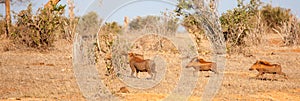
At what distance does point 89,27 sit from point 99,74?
10.2 feet

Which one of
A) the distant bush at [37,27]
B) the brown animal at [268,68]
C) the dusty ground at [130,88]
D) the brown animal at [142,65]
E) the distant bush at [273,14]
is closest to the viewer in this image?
the dusty ground at [130,88]

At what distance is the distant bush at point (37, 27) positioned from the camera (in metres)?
18.1

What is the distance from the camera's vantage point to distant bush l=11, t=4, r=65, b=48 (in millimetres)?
18109

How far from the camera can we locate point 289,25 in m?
24.3

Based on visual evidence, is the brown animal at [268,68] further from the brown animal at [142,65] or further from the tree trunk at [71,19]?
the tree trunk at [71,19]

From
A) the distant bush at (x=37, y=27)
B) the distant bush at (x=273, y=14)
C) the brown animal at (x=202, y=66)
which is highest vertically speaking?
the distant bush at (x=273, y=14)

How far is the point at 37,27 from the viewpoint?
1822cm

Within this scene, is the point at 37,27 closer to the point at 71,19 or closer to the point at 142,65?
the point at 71,19

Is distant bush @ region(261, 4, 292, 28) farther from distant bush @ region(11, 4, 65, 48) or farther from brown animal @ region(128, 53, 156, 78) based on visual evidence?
brown animal @ region(128, 53, 156, 78)

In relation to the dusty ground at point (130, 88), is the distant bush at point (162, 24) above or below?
above

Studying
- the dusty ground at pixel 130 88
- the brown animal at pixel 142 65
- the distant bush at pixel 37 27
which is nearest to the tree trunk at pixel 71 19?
the distant bush at pixel 37 27

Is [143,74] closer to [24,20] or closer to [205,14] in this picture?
[205,14]

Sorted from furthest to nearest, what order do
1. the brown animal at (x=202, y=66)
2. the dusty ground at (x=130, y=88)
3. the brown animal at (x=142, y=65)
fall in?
the brown animal at (x=202, y=66)
the brown animal at (x=142, y=65)
the dusty ground at (x=130, y=88)

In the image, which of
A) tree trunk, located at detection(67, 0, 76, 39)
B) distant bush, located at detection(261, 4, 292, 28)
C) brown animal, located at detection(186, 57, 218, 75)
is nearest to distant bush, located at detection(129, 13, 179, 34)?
tree trunk, located at detection(67, 0, 76, 39)
